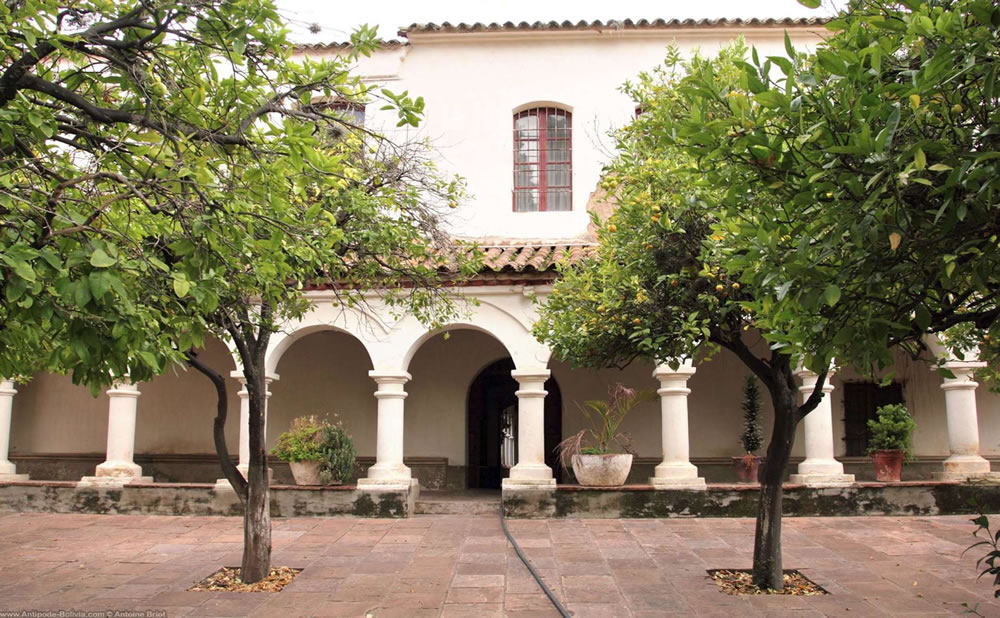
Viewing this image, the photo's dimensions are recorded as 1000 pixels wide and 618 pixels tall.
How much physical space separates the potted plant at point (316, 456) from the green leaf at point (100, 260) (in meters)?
8.46

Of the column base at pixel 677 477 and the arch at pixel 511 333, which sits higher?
the arch at pixel 511 333

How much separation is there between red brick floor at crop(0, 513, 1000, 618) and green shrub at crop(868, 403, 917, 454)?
1.28 meters

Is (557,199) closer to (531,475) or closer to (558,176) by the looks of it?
(558,176)

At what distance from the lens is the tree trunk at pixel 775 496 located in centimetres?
665

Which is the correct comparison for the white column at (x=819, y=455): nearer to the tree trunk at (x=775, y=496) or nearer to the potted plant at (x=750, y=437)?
the potted plant at (x=750, y=437)

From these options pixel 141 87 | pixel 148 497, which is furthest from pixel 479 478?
pixel 141 87

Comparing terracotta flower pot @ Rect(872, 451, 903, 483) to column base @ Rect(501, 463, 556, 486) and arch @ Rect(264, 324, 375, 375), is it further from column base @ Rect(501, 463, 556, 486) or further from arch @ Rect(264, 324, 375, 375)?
arch @ Rect(264, 324, 375, 375)

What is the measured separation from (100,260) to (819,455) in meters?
→ 10.3

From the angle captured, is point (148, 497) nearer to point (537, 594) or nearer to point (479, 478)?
point (479, 478)

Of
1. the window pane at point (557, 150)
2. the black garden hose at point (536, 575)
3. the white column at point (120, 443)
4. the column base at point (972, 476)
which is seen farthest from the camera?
the window pane at point (557, 150)

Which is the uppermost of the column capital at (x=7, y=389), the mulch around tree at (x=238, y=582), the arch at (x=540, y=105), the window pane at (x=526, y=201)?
the arch at (x=540, y=105)

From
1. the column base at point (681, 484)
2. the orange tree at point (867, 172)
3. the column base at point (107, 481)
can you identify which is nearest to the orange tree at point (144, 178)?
the orange tree at point (867, 172)

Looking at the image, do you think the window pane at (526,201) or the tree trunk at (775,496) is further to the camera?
the window pane at (526,201)

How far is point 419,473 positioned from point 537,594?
6.83 m
